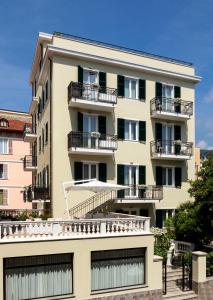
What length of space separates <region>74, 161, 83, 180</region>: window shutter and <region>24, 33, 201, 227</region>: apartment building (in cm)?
8

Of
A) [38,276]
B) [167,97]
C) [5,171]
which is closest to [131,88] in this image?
[167,97]

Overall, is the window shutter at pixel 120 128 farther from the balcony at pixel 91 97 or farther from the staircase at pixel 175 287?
the staircase at pixel 175 287

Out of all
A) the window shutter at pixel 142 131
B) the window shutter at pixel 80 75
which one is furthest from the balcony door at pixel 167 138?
the window shutter at pixel 80 75

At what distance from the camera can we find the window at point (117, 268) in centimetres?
1655

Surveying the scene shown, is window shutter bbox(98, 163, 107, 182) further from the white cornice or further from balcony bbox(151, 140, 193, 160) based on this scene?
the white cornice

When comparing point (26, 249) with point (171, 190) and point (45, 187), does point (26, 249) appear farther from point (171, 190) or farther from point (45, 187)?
point (171, 190)

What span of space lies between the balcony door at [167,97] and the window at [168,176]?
16.8ft

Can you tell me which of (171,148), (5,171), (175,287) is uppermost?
(171,148)

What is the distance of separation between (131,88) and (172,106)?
12.9 ft

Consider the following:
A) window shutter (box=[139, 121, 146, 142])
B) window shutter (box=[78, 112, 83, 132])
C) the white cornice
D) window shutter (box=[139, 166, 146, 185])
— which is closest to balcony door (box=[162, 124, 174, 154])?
window shutter (box=[139, 121, 146, 142])

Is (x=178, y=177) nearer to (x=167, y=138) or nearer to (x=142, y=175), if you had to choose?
(x=167, y=138)

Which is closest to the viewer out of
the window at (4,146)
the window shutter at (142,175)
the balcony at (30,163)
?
the window shutter at (142,175)

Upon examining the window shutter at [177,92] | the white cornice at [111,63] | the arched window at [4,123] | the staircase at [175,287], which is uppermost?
the white cornice at [111,63]

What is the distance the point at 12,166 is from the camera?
4622 cm
